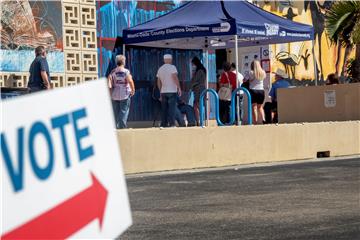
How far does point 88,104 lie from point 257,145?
1083 cm

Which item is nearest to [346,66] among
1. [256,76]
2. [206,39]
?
[206,39]

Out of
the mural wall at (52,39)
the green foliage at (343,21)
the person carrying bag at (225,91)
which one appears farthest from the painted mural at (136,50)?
the green foliage at (343,21)

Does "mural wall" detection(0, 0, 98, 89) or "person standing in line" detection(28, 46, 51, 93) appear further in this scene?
"mural wall" detection(0, 0, 98, 89)

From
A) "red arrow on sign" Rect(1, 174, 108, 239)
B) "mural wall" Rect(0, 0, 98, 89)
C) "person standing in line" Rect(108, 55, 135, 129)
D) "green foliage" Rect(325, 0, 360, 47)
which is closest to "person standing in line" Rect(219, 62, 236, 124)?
"mural wall" Rect(0, 0, 98, 89)

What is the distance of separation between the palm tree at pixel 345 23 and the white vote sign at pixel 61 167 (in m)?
19.9

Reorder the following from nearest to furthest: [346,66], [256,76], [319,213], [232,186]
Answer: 1. [319,213]
2. [232,186]
3. [256,76]
4. [346,66]

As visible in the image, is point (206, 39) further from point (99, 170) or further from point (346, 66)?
point (99, 170)

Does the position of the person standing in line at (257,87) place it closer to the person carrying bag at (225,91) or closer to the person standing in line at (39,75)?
the person carrying bag at (225,91)

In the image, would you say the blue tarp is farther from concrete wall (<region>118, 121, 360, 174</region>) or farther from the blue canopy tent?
concrete wall (<region>118, 121, 360, 174</region>)

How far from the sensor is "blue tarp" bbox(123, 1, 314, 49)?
15664 millimetres

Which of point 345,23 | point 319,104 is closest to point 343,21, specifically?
point 345,23

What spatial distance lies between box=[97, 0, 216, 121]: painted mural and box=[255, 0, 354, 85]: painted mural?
14.1ft

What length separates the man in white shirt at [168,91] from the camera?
15.6m

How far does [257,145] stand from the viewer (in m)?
13.0
